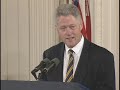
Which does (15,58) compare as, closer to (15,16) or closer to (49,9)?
(15,16)

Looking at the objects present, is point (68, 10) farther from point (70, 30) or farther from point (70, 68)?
point (70, 68)

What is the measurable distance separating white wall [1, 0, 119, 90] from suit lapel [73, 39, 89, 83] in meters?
1.36

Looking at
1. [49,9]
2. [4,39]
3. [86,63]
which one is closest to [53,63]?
[86,63]

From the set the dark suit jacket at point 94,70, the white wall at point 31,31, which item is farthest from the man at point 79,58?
the white wall at point 31,31

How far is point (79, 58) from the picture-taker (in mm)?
1849

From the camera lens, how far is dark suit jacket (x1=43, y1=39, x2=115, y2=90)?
67.5 inches

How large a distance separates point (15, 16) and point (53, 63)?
1827 millimetres

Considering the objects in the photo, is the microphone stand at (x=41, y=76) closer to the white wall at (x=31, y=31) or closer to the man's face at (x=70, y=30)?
the man's face at (x=70, y=30)

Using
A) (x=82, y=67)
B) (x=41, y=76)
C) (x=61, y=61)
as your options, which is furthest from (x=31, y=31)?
(x=41, y=76)

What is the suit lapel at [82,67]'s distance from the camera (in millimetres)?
1755

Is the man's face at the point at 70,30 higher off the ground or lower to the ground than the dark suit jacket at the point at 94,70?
higher

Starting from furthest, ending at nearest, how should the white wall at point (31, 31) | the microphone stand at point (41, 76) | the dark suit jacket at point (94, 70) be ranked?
the white wall at point (31, 31)
the dark suit jacket at point (94, 70)
the microphone stand at point (41, 76)

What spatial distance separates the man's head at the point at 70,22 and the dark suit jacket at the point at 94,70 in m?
0.08

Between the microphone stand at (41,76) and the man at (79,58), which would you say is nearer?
the microphone stand at (41,76)
